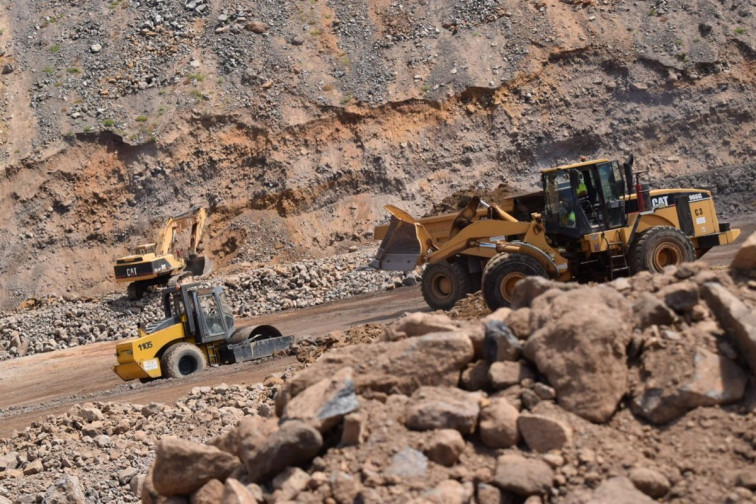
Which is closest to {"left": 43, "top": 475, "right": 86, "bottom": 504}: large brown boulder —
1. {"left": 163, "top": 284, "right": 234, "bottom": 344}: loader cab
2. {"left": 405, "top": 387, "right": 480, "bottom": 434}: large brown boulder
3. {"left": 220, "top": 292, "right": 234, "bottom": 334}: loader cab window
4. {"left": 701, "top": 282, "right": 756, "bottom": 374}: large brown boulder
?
{"left": 405, "top": 387, "right": 480, "bottom": 434}: large brown boulder

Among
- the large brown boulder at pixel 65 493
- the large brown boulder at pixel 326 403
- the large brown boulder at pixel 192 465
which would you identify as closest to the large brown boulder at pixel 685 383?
the large brown boulder at pixel 326 403

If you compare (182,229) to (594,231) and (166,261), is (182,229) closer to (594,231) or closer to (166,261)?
(166,261)

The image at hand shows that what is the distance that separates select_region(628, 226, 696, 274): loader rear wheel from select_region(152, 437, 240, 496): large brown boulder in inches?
371

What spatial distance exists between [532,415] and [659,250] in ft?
31.2

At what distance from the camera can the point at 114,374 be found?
63.4ft

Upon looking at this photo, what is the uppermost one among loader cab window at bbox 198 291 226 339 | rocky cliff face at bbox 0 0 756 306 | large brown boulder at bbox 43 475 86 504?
rocky cliff face at bbox 0 0 756 306

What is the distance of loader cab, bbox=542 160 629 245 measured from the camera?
48.2 ft

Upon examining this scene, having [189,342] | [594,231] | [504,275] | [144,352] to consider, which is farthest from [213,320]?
[594,231]

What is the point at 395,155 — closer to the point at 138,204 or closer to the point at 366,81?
the point at 366,81

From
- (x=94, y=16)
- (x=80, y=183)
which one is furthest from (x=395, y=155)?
(x=94, y=16)

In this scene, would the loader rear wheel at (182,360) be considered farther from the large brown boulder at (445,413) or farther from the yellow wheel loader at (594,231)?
the large brown boulder at (445,413)

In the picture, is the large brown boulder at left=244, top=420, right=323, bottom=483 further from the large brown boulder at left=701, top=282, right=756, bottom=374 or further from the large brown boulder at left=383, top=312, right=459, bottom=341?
the large brown boulder at left=701, top=282, right=756, bottom=374

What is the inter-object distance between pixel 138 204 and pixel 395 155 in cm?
818

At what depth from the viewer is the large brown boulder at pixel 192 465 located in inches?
249
